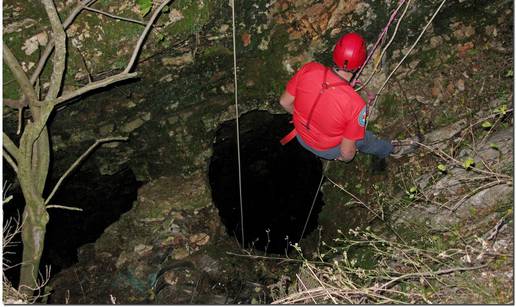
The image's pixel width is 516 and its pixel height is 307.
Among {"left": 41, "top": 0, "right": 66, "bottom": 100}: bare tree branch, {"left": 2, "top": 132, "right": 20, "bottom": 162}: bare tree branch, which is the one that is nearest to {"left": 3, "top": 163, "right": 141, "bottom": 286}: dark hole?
{"left": 2, "top": 132, "right": 20, "bottom": 162}: bare tree branch

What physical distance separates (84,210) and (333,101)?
323 cm

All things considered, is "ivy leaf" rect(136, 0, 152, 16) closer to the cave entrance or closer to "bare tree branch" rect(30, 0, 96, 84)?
"bare tree branch" rect(30, 0, 96, 84)

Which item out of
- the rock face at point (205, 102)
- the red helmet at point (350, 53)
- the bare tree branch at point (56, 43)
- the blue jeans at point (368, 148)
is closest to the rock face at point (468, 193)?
the rock face at point (205, 102)

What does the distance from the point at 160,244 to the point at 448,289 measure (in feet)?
10.3

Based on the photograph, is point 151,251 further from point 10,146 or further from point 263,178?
point 10,146

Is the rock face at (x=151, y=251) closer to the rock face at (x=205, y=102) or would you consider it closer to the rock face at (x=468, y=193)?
the rock face at (x=205, y=102)

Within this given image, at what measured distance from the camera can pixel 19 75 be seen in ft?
11.4

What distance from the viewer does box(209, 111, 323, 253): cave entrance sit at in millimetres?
5086

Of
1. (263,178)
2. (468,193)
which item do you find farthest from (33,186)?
(468,193)

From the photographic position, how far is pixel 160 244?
5.02 metres

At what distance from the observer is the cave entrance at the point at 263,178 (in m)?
5.09

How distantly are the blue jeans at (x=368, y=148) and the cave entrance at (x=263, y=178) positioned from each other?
88 cm

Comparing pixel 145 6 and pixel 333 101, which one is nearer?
pixel 333 101

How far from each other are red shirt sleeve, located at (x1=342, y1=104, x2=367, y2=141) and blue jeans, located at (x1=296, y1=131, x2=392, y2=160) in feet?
1.14
